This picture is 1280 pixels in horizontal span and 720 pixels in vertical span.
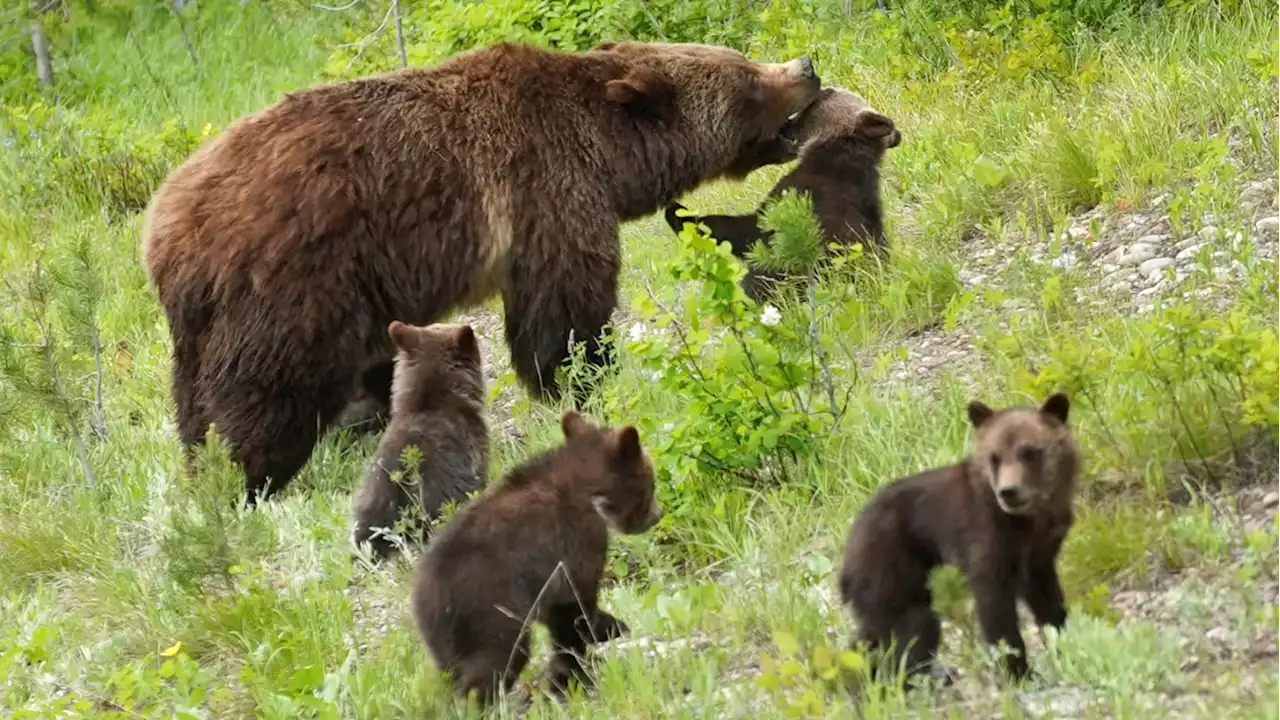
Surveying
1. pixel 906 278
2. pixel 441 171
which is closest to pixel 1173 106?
pixel 906 278

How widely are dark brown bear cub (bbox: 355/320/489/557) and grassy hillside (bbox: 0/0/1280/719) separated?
0.75 feet

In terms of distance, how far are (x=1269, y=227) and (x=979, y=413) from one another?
317 centimetres

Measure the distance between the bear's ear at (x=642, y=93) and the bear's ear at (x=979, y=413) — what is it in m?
3.76

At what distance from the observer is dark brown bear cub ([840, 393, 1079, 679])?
3584 millimetres

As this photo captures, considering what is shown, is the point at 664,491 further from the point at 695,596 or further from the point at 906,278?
the point at 906,278

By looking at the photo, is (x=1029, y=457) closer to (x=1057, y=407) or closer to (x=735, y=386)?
(x=1057, y=407)

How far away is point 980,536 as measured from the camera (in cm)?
361

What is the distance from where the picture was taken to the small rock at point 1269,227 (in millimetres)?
6391

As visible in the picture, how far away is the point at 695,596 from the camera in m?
4.36

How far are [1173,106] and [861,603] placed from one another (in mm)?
4470

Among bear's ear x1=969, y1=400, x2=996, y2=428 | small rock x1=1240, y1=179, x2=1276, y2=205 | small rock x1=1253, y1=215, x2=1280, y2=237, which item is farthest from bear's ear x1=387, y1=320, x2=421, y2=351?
small rock x1=1240, y1=179, x2=1276, y2=205

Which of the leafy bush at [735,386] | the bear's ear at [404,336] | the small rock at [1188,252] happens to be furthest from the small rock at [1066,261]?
the bear's ear at [404,336]

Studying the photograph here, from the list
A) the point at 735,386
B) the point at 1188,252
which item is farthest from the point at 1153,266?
the point at 735,386

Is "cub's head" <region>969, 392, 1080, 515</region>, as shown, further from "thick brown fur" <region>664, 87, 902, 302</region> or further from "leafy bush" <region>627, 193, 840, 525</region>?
"thick brown fur" <region>664, 87, 902, 302</region>
